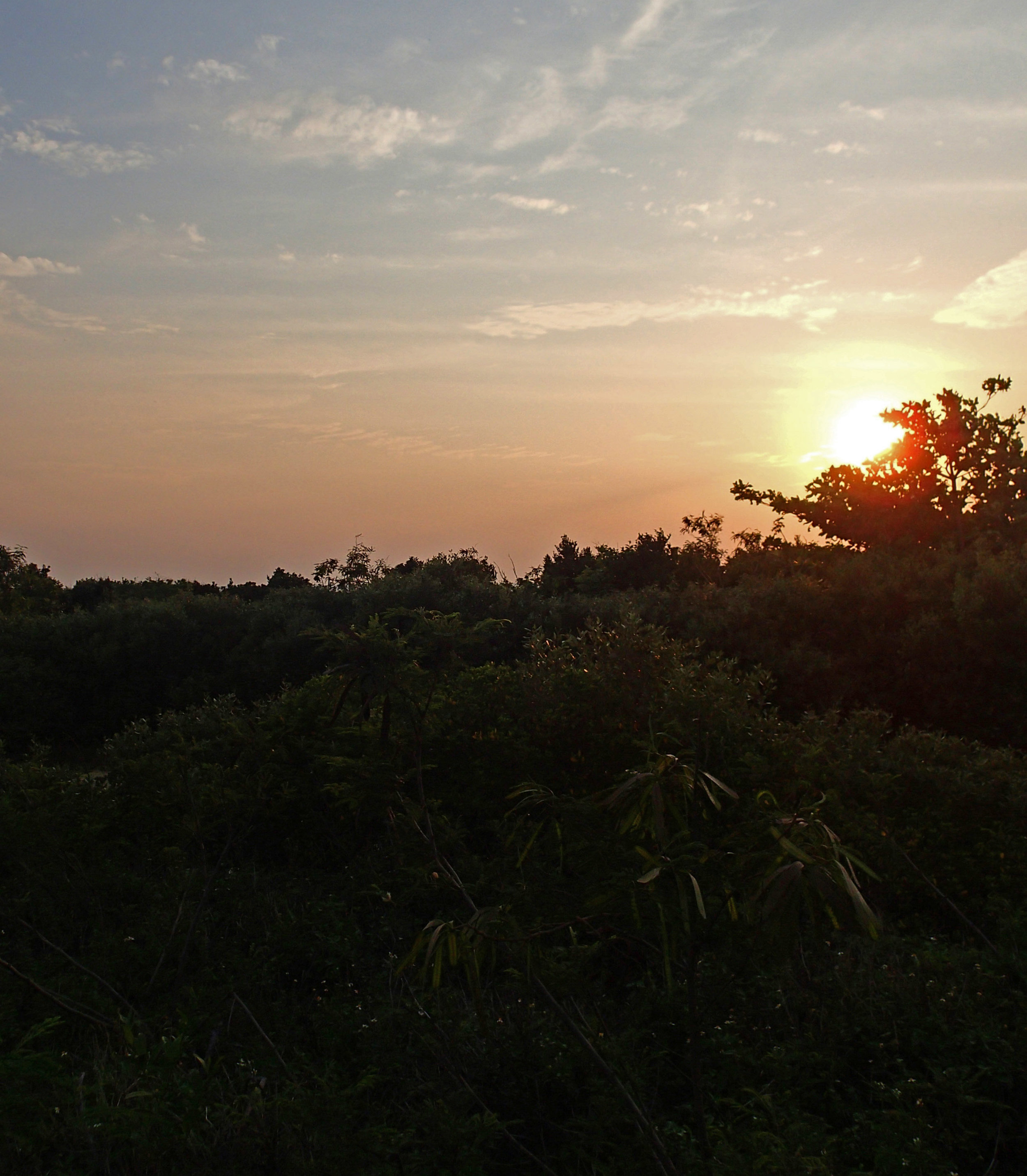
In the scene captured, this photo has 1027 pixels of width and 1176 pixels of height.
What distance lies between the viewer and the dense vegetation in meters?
3.46

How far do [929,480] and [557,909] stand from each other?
13821 millimetres

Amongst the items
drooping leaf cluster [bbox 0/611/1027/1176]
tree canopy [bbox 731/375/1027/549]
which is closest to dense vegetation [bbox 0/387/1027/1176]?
drooping leaf cluster [bbox 0/611/1027/1176]

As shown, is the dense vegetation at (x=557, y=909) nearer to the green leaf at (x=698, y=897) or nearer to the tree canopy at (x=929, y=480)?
the green leaf at (x=698, y=897)

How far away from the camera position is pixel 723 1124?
3961mm

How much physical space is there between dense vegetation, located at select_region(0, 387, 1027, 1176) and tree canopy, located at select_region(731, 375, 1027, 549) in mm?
3633

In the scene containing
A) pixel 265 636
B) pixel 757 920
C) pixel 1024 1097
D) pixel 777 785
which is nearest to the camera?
pixel 757 920

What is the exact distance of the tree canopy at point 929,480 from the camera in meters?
15.9

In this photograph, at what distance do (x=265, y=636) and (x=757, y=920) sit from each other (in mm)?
16828

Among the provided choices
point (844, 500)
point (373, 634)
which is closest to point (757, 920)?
point (373, 634)

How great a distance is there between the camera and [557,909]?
5133 mm

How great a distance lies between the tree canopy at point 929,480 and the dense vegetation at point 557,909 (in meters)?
3.63

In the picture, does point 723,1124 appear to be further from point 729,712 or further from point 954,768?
point 954,768

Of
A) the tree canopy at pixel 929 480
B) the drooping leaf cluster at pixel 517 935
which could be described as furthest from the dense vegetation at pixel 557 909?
the tree canopy at pixel 929 480

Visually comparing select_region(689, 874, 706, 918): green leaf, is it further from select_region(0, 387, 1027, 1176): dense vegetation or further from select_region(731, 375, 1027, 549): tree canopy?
select_region(731, 375, 1027, 549): tree canopy
